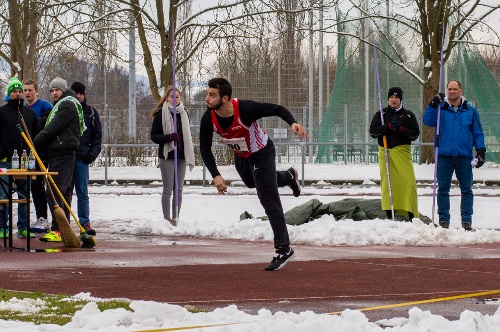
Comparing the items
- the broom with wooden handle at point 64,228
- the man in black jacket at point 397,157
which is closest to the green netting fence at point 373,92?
the man in black jacket at point 397,157

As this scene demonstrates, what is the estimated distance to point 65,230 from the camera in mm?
13164

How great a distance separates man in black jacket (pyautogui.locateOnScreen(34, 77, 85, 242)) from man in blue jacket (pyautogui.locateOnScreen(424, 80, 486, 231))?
4.67m

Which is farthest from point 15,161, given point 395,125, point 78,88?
point 395,125

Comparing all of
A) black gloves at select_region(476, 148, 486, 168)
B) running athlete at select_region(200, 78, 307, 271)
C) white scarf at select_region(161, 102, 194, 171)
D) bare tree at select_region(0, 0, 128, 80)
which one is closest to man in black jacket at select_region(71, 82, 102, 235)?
white scarf at select_region(161, 102, 194, 171)

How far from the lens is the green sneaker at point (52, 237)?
1398cm

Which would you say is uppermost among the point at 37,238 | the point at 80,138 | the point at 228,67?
the point at 228,67

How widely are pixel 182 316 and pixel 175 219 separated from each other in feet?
28.6

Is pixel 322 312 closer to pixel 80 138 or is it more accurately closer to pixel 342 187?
pixel 80 138

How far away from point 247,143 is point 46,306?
322 centimetres

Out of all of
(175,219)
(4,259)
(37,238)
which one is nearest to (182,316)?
(4,259)

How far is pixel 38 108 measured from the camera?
1557 cm

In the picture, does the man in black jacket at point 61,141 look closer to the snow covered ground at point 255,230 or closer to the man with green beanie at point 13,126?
the man with green beanie at point 13,126

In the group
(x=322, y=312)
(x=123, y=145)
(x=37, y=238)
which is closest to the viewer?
(x=322, y=312)

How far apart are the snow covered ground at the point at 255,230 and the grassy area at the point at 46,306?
0.17 feet
